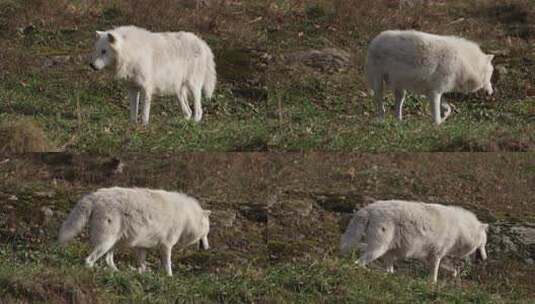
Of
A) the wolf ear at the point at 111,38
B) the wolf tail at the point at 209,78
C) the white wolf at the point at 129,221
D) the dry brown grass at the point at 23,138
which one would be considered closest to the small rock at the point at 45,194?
the dry brown grass at the point at 23,138

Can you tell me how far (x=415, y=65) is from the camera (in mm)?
17641

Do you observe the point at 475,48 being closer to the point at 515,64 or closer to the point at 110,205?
the point at 515,64

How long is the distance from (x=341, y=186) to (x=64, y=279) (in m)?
10.2

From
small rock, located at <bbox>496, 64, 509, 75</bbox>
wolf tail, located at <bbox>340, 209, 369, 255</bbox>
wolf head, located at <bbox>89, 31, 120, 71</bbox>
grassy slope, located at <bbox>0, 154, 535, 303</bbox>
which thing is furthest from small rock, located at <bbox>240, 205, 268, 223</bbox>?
small rock, located at <bbox>496, 64, 509, 75</bbox>

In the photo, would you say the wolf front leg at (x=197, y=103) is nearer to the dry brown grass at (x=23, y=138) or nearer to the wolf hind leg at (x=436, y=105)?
the dry brown grass at (x=23, y=138)

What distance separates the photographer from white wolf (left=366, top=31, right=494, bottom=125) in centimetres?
1767

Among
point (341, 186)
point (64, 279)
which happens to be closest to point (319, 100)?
point (341, 186)

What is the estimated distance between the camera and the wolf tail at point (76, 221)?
1472cm

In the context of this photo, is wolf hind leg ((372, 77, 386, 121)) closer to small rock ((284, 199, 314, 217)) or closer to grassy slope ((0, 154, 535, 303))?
grassy slope ((0, 154, 535, 303))

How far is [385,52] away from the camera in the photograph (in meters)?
17.9

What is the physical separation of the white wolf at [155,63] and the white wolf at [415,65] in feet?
10.6

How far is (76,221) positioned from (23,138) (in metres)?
3.13

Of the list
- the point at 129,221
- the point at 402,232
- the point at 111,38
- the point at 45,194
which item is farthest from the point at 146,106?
the point at 402,232

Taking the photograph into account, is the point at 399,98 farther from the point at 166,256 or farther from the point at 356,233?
the point at 166,256
